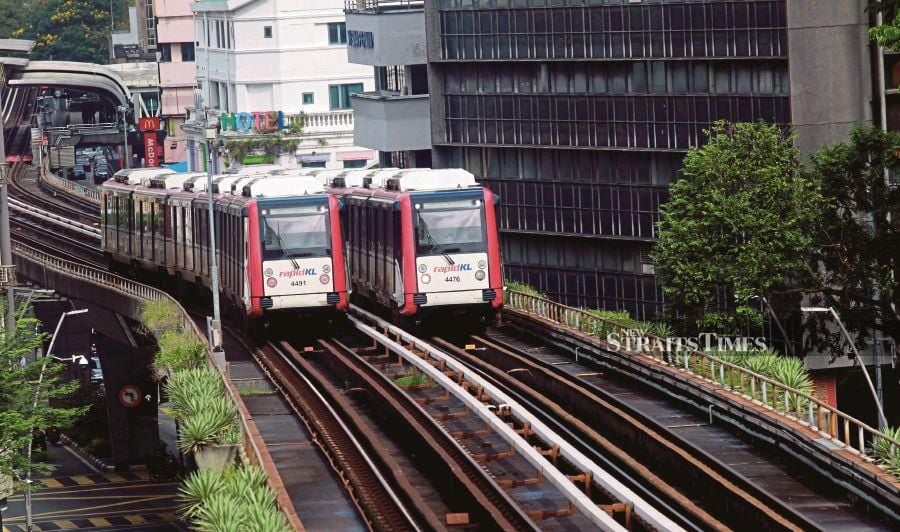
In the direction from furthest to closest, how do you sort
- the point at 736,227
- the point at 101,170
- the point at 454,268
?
the point at 101,170, the point at 736,227, the point at 454,268

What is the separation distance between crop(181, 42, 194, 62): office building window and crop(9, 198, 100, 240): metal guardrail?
49.2 m

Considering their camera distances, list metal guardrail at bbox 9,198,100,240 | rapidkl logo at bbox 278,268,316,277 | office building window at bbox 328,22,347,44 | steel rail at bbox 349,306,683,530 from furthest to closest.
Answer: office building window at bbox 328,22,347,44 → metal guardrail at bbox 9,198,100,240 → rapidkl logo at bbox 278,268,316,277 → steel rail at bbox 349,306,683,530

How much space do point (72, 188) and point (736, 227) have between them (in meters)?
75.6

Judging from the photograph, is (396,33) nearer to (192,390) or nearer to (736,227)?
(736,227)

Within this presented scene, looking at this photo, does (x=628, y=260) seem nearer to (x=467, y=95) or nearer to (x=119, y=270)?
(x=467, y=95)

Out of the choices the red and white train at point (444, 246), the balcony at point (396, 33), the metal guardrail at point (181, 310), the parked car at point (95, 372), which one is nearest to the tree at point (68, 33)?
the parked car at point (95, 372)

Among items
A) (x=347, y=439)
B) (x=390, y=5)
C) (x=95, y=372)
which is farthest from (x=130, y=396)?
(x=347, y=439)

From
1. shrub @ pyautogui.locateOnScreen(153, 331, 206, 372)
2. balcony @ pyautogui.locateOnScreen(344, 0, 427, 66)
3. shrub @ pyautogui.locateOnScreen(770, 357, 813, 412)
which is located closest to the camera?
shrub @ pyautogui.locateOnScreen(770, 357, 813, 412)

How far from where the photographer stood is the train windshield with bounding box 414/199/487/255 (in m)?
40.5

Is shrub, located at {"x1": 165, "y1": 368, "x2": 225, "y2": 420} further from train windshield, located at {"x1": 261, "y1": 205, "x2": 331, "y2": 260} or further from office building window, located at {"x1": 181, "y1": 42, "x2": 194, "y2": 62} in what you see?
office building window, located at {"x1": 181, "y1": 42, "x2": 194, "y2": 62}

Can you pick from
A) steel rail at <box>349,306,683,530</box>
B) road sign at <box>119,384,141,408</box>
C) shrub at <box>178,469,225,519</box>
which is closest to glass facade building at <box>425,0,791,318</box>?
road sign at <box>119,384,141,408</box>

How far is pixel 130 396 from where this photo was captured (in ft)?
253

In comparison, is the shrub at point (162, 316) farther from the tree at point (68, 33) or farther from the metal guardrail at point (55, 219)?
the tree at point (68, 33)

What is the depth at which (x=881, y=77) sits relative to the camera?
56.8 metres
